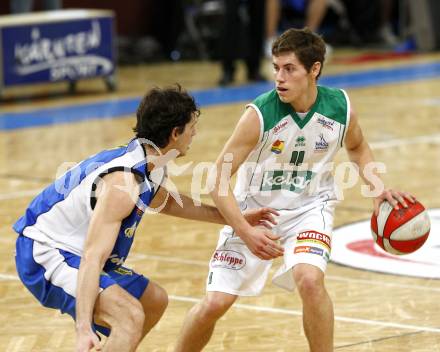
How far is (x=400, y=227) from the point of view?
219 inches

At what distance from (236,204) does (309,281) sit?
472 millimetres

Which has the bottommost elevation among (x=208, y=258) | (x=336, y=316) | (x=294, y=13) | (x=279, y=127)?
(x=294, y=13)

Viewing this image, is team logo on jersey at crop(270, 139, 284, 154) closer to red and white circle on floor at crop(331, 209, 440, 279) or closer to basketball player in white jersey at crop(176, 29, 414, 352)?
basketball player in white jersey at crop(176, 29, 414, 352)

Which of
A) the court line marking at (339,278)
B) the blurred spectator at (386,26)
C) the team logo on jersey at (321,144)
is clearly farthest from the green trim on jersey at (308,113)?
the blurred spectator at (386,26)

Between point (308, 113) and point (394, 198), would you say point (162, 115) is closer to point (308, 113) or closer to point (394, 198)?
point (308, 113)

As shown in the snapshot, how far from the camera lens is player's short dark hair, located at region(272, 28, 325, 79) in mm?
5485

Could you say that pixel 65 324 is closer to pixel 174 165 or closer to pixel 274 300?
pixel 274 300

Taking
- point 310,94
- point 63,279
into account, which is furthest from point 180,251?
point 63,279

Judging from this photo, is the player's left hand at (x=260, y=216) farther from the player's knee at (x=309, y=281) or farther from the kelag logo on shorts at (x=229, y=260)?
the player's knee at (x=309, y=281)

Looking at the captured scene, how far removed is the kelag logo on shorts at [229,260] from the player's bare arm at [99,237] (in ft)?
2.87

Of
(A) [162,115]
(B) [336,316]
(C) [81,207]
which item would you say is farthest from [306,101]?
(B) [336,316]

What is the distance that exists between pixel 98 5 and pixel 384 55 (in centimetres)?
529

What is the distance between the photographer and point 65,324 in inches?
252

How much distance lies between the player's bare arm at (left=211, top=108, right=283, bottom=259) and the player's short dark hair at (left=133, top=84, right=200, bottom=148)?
0.48 meters
